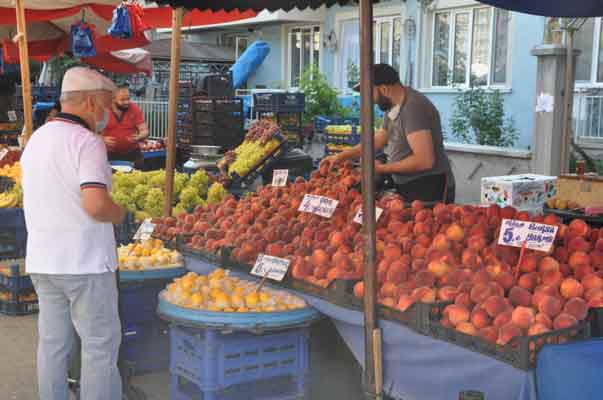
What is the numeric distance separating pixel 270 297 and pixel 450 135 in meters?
11.7

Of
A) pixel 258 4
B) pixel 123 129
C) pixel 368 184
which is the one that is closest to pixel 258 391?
pixel 368 184

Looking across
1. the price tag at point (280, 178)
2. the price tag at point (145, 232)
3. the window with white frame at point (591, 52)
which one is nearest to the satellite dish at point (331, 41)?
the window with white frame at point (591, 52)

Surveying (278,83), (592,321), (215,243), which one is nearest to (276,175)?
(215,243)

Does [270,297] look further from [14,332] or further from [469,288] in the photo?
[14,332]

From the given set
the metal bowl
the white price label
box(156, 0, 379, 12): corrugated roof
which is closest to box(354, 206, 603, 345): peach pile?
the white price label

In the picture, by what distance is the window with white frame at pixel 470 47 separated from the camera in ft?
48.0

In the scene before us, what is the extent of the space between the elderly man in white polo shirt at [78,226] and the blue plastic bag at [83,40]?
6.30m

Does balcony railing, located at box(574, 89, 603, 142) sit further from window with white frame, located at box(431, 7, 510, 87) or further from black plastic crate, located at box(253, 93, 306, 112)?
black plastic crate, located at box(253, 93, 306, 112)

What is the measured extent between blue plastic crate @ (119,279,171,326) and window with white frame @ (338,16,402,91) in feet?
40.9

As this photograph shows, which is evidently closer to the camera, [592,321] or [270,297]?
[592,321]

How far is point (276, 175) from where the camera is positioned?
5438 millimetres

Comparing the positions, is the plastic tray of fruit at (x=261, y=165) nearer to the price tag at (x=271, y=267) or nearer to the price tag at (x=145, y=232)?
the price tag at (x=145, y=232)

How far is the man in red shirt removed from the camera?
361 inches

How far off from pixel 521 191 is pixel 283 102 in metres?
6.03
